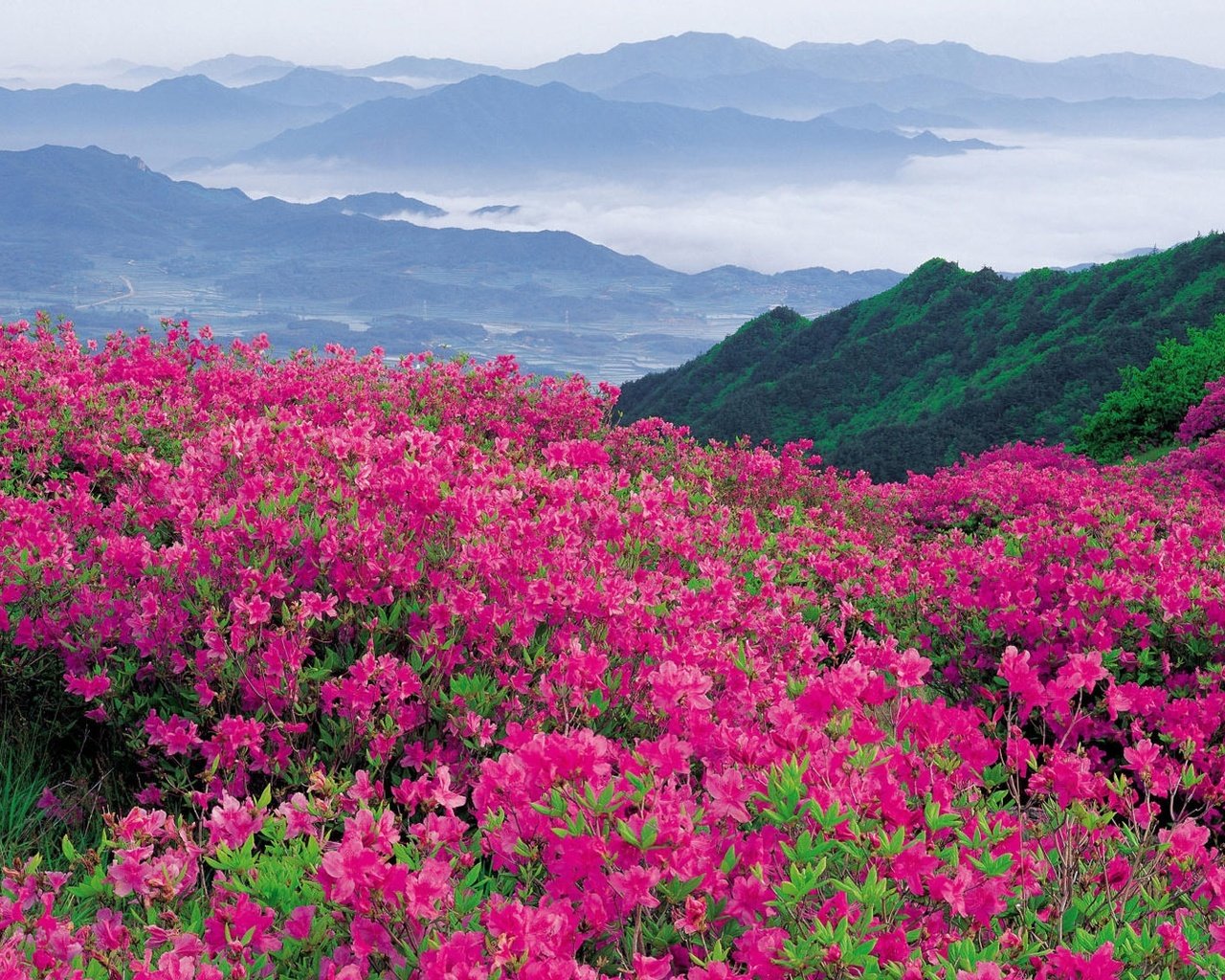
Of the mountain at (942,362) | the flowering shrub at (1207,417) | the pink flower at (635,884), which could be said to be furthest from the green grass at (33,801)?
the mountain at (942,362)

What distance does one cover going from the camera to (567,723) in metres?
3.24

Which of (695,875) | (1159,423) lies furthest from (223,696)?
(1159,423)

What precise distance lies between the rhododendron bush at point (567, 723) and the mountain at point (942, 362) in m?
29.5

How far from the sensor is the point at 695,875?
2.19m

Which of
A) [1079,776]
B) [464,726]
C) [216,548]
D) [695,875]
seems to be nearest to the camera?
[695,875]

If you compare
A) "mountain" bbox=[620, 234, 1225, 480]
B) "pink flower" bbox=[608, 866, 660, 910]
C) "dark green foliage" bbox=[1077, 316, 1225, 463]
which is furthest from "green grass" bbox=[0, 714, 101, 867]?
"mountain" bbox=[620, 234, 1225, 480]

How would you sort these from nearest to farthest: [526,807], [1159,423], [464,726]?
[526,807] < [464,726] < [1159,423]

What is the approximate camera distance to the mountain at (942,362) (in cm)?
3797

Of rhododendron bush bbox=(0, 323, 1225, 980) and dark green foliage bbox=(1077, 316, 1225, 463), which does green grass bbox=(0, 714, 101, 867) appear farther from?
dark green foliage bbox=(1077, 316, 1225, 463)

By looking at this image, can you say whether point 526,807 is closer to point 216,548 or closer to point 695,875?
point 695,875

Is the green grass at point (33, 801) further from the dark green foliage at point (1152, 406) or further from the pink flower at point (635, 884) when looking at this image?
the dark green foliage at point (1152, 406)

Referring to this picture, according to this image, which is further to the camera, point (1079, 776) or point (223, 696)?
point (223, 696)

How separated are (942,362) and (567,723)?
49.9 m

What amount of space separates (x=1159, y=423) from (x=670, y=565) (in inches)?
838
